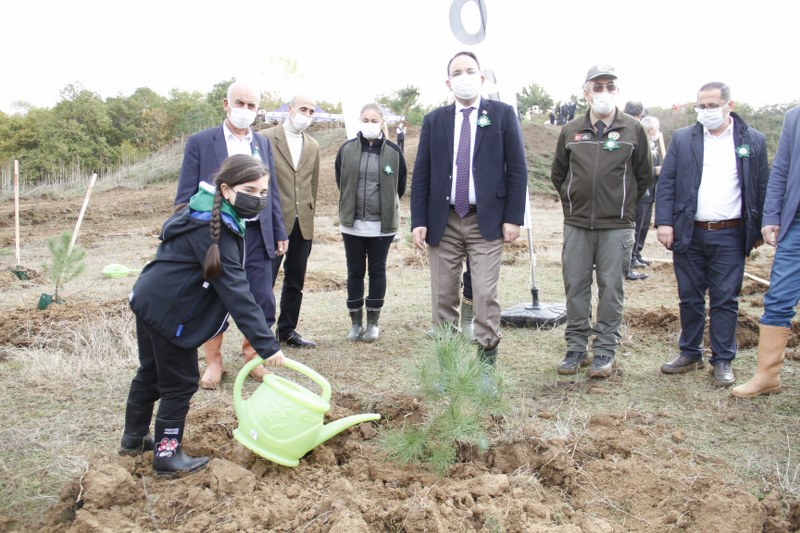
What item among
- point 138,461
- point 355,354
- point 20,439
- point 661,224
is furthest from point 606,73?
point 20,439

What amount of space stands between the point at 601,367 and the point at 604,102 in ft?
5.98

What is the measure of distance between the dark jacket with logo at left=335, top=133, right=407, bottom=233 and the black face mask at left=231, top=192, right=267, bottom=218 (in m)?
2.31

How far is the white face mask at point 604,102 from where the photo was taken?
173 inches

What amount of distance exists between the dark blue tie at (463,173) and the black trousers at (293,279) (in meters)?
1.47

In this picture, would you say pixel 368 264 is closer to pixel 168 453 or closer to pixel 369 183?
pixel 369 183

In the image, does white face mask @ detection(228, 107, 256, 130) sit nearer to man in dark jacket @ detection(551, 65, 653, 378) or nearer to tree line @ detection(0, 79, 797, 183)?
man in dark jacket @ detection(551, 65, 653, 378)

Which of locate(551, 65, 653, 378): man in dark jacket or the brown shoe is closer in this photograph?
the brown shoe

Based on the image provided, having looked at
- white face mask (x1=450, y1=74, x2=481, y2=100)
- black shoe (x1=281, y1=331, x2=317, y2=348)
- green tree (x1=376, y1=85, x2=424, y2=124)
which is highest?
green tree (x1=376, y1=85, x2=424, y2=124)

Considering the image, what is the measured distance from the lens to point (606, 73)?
4.43 metres

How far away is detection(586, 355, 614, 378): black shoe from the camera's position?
4.43m

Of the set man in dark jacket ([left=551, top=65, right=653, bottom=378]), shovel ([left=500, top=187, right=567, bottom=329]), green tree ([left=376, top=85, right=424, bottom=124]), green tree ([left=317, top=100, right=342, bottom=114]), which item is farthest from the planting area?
green tree ([left=317, top=100, right=342, bottom=114])

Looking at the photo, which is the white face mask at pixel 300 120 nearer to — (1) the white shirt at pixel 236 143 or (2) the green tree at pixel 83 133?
(1) the white shirt at pixel 236 143

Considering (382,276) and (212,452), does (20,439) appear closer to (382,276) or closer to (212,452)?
(212,452)

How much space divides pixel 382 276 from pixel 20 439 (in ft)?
9.48
